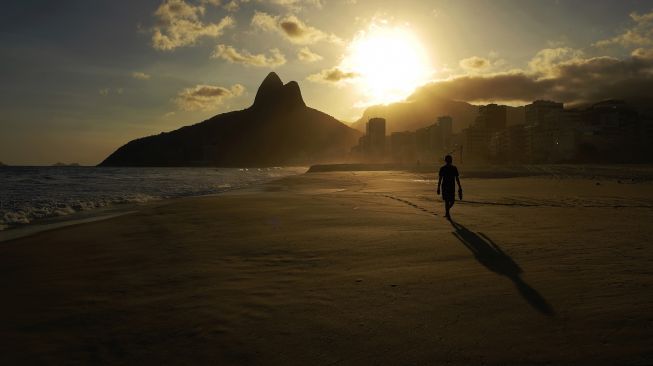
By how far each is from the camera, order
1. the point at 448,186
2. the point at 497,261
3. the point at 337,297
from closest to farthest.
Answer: the point at 337,297 < the point at 497,261 < the point at 448,186

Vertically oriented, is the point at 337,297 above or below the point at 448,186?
below

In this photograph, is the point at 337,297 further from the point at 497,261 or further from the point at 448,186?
the point at 448,186

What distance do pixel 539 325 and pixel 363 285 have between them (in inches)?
91.1

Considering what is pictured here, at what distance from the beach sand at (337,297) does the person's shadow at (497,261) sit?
0.11 feet

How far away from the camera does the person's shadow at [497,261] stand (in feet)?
16.0

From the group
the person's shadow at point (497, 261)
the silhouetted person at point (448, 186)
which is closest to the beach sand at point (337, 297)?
the person's shadow at point (497, 261)

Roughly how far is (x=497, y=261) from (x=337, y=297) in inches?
128

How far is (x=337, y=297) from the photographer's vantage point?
5.28m

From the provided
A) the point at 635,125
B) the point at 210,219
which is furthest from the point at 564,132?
the point at 210,219

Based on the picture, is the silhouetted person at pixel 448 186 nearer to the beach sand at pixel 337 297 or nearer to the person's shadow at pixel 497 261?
the person's shadow at pixel 497 261

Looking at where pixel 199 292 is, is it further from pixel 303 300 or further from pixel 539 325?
pixel 539 325

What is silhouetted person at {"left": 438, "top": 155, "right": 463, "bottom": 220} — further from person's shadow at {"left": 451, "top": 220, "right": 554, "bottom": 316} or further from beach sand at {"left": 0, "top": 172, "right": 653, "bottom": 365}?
beach sand at {"left": 0, "top": 172, "right": 653, "bottom": 365}

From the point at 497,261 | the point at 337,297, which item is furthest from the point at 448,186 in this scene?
the point at 337,297

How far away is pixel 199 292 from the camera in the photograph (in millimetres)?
5680
